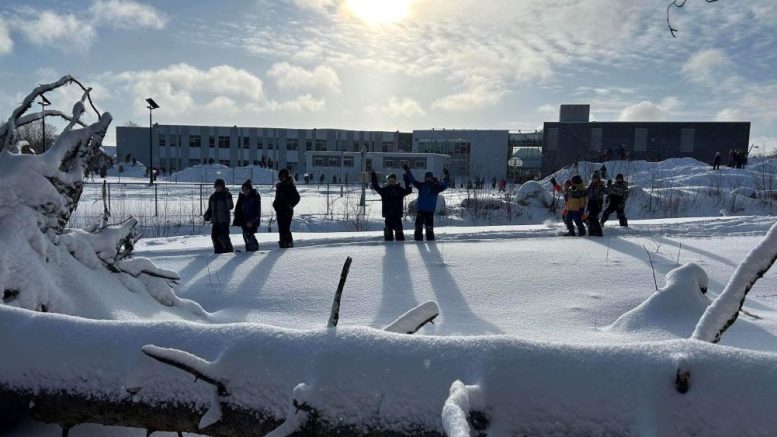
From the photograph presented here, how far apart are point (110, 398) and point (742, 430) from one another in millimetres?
1720

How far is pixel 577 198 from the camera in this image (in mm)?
11094

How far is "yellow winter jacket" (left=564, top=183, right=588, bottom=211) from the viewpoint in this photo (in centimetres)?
1105

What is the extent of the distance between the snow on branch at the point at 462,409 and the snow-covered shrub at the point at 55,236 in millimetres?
2899

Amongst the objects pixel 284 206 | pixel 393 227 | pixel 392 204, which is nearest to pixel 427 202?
pixel 392 204

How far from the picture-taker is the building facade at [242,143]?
71688 mm

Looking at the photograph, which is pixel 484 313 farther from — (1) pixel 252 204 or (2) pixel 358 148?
(2) pixel 358 148

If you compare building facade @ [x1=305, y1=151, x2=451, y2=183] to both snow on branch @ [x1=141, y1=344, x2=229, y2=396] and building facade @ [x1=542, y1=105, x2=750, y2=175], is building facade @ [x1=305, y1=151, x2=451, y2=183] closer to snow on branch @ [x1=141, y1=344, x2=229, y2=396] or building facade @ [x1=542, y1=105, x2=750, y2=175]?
building facade @ [x1=542, y1=105, x2=750, y2=175]

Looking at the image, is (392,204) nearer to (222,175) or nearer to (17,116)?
(17,116)

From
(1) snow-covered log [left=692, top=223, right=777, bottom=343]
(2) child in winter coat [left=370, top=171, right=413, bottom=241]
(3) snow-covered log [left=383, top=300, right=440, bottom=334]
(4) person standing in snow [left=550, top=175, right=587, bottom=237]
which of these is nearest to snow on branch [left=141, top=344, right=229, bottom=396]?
(3) snow-covered log [left=383, top=300, right=440, bottom=334]

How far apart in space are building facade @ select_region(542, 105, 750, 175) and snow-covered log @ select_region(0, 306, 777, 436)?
5064 cm

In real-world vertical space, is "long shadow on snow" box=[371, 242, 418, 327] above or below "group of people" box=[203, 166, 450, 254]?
below

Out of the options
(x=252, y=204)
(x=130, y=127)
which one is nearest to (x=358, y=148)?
(x=130, y=127)

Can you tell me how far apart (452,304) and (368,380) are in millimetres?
4468

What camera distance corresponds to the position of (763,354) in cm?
133
